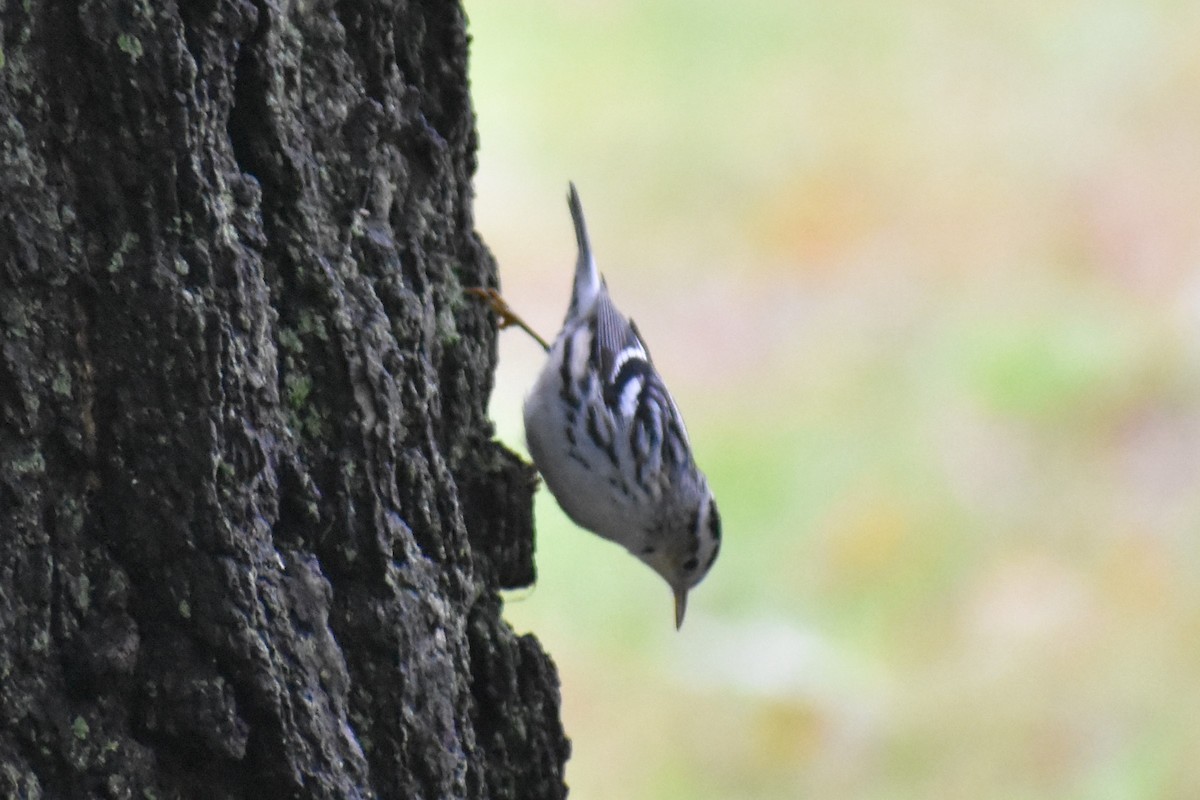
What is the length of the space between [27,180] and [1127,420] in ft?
17.6

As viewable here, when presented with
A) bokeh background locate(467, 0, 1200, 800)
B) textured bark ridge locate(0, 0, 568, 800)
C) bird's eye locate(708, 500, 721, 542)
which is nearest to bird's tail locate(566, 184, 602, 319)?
bird's eye locate(708, 500, 721, 542)

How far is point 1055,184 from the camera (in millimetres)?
7203

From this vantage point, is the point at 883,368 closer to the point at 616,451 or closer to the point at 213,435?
the point at 616,451

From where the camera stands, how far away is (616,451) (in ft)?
13.8

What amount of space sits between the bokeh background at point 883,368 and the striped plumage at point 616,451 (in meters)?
0.94

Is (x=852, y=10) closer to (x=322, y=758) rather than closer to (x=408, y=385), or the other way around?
(x=408, y=385)

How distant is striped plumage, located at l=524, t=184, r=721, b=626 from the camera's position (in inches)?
166

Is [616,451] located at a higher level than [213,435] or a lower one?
higher

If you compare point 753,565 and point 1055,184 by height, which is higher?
point 1055,184

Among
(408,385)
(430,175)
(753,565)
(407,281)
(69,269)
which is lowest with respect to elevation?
(69,269)

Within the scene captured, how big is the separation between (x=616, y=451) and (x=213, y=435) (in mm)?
2317

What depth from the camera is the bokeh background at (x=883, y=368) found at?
5.68 m

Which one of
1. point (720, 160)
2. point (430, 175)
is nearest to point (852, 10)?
point (720, 160)

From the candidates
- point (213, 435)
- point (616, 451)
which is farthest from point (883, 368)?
point (213, 435)
